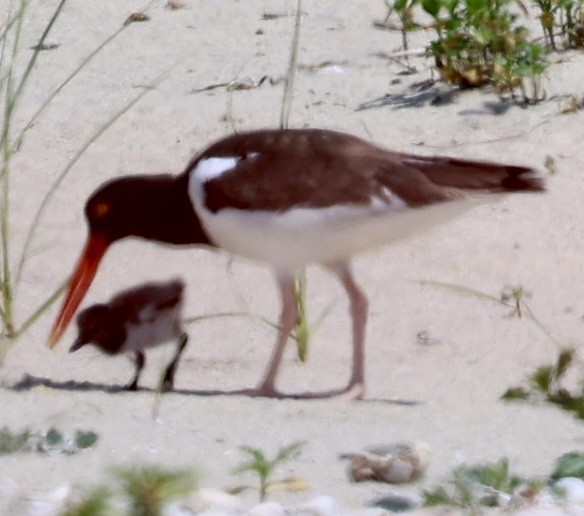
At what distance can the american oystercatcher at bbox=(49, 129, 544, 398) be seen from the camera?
5438mm

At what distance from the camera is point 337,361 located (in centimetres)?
643

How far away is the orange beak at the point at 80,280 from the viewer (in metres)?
6.11

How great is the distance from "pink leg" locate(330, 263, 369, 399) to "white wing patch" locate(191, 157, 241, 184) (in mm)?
584

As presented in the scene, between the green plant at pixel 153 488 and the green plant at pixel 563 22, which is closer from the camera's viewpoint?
the green plant at pixel 153 488

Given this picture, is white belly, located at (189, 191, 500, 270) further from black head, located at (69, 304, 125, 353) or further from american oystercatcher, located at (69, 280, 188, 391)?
black head, located at (69, 304, 125, 353)

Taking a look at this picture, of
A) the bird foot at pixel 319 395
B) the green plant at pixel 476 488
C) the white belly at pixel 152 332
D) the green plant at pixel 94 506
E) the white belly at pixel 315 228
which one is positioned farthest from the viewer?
the white belly at pixel 152 332

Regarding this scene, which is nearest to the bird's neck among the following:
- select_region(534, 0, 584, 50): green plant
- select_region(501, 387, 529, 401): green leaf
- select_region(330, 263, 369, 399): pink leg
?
select_region(330, 263, 369, 399): pink leg

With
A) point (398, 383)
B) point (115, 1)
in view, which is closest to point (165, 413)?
point (398, 383)

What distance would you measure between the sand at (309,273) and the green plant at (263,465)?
51mm

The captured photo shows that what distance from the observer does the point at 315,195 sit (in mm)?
5430

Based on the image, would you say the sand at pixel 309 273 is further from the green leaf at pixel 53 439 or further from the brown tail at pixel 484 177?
the brown tail at pixel 484 177

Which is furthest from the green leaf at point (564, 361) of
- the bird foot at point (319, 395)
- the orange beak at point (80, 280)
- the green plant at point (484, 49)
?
the green plant at point (484, 49)

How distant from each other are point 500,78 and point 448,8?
43 centimetres

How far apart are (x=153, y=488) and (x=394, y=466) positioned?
1076 mm
